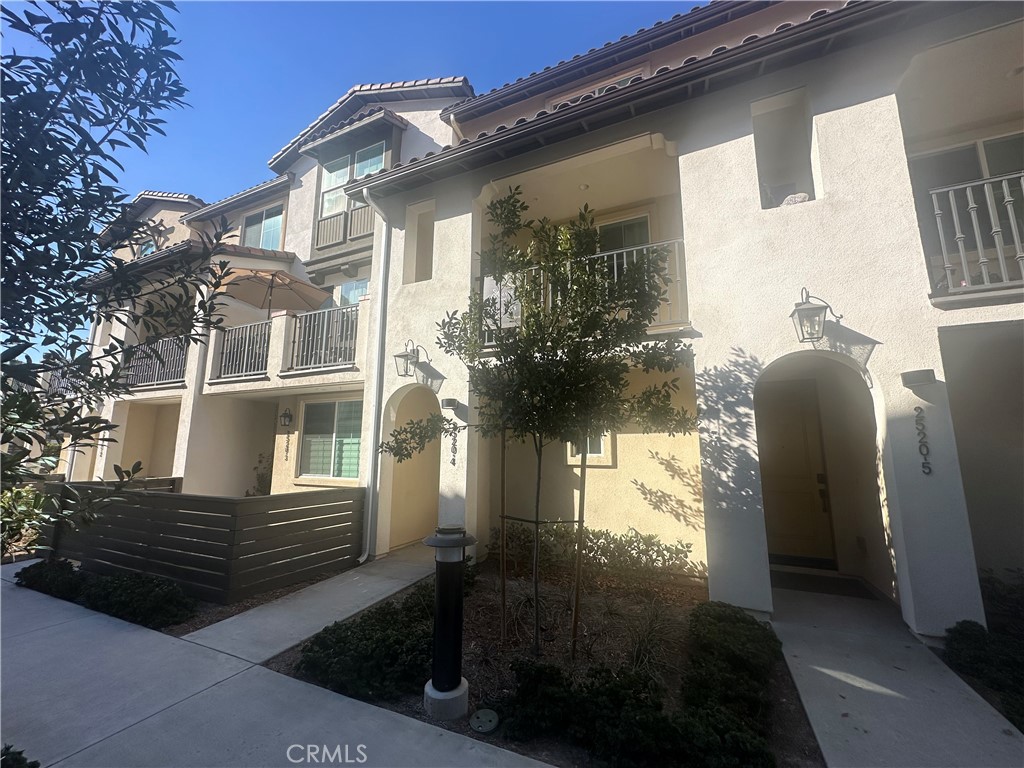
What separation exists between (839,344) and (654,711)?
422cm

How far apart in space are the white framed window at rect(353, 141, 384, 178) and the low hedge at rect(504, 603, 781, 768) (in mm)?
11243

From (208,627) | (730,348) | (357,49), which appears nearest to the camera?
(208,627)

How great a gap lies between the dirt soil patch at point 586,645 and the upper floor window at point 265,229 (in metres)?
11.6

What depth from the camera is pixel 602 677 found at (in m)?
3.24

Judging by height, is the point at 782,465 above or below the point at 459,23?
below

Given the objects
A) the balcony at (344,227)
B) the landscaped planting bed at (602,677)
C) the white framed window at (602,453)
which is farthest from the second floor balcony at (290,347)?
the landscaped planting bed at (602,677)

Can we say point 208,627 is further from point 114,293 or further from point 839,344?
point 839,344

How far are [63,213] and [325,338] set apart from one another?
6.58 meters

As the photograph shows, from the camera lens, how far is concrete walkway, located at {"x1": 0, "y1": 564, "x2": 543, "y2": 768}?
276cm

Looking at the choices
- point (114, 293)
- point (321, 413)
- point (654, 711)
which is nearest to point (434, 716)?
point (654, 711)

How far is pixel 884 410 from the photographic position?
173 inches

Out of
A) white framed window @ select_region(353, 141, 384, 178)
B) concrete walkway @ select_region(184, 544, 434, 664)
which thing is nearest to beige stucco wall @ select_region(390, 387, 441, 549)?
concrete walkway @ select_region(184, 544, 434, 664)

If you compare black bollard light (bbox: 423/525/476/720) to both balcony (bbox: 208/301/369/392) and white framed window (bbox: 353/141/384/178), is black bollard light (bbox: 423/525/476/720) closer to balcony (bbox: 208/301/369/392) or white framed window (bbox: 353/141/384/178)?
balcony (bbox: 208/301/369/392)

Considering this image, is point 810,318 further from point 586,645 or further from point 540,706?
point 540,706
